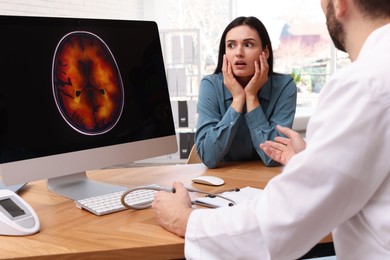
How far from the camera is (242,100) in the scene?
199cm

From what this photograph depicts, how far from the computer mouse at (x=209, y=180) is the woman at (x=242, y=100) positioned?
0.27 metres

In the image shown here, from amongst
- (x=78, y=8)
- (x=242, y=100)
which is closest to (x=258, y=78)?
(x=242, y=100)

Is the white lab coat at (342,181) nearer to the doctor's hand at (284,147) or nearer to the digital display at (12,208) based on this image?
the digital display at (12,208)

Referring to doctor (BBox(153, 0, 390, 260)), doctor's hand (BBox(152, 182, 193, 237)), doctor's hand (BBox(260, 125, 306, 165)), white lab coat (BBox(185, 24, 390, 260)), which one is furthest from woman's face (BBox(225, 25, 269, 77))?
white lab coat (BBox(185, 24, 390, 260))

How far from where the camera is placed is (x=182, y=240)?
1.03 m

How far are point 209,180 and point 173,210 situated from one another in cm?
45

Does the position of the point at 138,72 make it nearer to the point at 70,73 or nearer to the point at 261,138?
the point at 70,73

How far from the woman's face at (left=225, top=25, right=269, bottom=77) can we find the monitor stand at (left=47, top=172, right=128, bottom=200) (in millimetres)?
912

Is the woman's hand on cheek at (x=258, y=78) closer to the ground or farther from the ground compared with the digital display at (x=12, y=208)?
farther from the ground

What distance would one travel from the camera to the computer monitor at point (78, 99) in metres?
1.23

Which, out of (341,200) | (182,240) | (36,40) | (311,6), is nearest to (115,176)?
(36,40)

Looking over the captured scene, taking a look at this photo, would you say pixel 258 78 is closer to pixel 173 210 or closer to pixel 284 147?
pixel 284 147

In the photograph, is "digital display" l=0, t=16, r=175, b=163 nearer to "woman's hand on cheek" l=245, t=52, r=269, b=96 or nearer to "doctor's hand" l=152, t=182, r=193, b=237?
"doctor's hand" l=152, t=182, r=193, b=237

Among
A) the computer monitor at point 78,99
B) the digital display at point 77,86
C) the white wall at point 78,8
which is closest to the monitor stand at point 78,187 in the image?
the computer monitor at point 78,99
